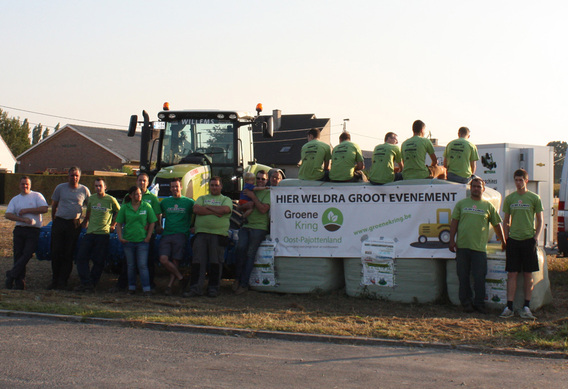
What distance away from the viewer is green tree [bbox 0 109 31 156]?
2940 inches

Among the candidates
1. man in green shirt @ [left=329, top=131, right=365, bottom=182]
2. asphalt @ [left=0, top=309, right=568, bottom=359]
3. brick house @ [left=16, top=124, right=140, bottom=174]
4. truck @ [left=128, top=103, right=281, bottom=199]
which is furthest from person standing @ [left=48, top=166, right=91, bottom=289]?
brick house @ [left=16, top=124, right=140, bottom=174]

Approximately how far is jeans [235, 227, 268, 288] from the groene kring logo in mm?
1014

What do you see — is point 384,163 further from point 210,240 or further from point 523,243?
point 210,240

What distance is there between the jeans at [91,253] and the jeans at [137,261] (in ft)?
1.47

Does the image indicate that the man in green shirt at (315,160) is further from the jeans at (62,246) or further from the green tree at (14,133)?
the green tree at (14,133)

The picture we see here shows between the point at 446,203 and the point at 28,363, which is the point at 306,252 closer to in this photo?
the point at 446,203

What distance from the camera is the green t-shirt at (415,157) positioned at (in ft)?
34.6

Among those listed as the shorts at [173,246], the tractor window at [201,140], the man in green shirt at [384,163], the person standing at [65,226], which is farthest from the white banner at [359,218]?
the person standing at [65,226]

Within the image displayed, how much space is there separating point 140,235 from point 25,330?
114 inches

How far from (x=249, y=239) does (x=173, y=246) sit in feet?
3.85

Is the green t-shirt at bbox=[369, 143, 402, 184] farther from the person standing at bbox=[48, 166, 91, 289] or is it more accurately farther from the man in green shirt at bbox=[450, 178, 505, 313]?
the person standing at bbox=[48, 166, 91, 289]

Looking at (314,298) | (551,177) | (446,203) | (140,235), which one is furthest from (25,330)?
(551,177)

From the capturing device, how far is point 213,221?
1057 cm

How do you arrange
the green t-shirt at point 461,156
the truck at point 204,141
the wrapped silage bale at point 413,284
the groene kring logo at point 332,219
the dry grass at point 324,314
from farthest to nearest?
the truck at point 204,141, the groene kring logo at point 332,219, the green t-shirt at point 461,156, the wrapped silage bale at point 413,284, the dry grass at point 324,314
